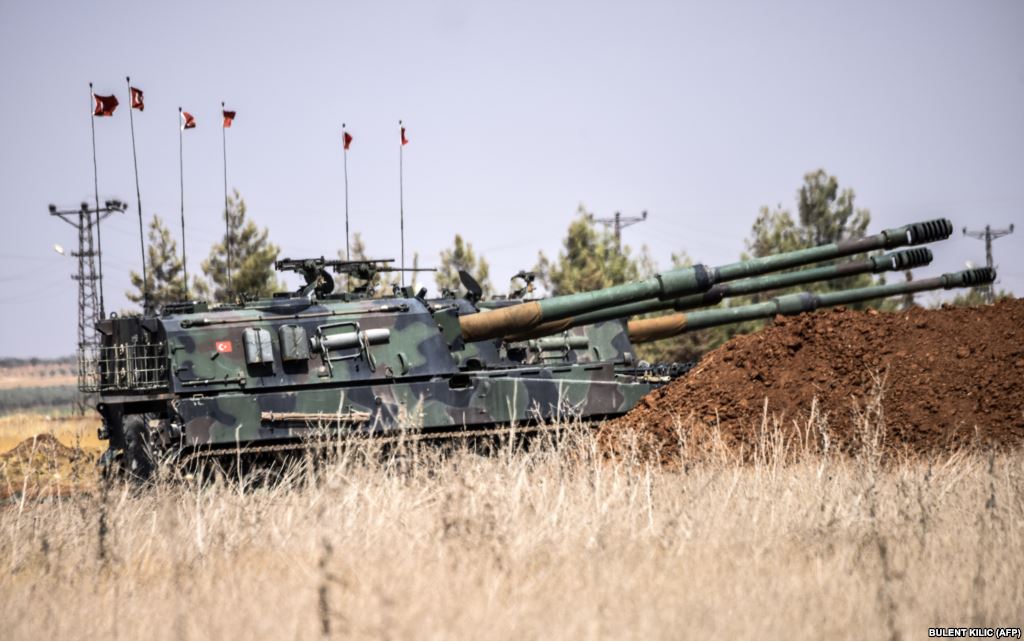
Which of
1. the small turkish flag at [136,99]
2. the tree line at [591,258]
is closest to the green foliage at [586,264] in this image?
the tree line at [591,258]

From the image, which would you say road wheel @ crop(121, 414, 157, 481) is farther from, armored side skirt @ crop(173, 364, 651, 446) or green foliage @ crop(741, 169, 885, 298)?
green foliage @ crop(741, 169, 885, 298)

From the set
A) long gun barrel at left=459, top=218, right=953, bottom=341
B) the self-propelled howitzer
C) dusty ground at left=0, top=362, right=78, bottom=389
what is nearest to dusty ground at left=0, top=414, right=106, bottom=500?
the self-propelled howitzer

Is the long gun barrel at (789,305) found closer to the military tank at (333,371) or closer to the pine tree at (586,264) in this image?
the military tank at (333,371)

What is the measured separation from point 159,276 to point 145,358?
3338 cm

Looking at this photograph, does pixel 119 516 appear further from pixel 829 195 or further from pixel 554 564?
pixel 829 195

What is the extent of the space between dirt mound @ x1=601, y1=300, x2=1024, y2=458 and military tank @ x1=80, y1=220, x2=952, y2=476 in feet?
2.77

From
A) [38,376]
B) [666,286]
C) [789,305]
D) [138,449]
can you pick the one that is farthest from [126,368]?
[38,376]

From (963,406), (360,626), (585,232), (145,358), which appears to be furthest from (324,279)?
(585,232)

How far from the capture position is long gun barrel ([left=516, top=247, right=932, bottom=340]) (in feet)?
49.9

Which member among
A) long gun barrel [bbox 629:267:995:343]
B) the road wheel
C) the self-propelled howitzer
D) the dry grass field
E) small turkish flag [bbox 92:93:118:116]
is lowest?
the dry grass field

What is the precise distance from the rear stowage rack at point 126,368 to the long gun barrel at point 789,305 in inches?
329

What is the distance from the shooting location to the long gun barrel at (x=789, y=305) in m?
17.1

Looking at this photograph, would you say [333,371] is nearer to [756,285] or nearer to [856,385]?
[856,385]

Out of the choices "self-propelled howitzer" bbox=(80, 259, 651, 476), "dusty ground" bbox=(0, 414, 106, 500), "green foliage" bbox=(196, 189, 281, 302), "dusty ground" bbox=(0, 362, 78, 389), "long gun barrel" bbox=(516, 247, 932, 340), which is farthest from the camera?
"dusty ground" bbox=(0, 362, 78, 389)
